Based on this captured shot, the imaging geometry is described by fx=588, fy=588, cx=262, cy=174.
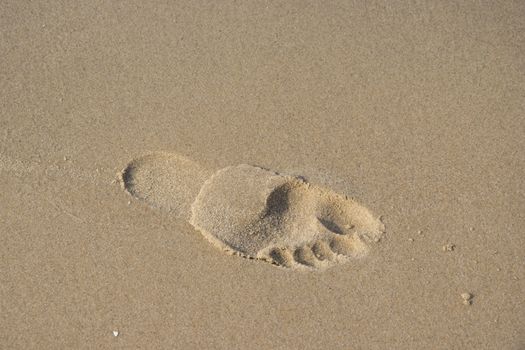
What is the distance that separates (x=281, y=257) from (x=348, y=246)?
0.78 ft

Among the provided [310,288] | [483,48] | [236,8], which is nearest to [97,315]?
[310,288]

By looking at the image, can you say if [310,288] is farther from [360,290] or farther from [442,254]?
[442,254]

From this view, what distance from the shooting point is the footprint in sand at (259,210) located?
6.63 feet

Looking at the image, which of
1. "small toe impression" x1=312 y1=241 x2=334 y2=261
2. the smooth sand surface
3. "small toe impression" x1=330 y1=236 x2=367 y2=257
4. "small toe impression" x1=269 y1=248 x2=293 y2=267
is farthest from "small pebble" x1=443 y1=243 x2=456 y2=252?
"small toe impression" x1=269 y1=248 x2=293 y2=267

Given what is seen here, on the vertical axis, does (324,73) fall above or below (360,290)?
above

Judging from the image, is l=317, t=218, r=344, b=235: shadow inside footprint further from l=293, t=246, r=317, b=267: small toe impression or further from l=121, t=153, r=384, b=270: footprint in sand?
l=293, t=246, r=317, b=267: small toe impression

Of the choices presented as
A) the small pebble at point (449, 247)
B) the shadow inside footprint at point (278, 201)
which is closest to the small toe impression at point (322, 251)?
the shadow inside footprint at point (278, 201)

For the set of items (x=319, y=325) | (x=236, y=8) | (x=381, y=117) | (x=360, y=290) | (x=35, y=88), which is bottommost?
(x=319, y=325)

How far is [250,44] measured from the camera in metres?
2.53

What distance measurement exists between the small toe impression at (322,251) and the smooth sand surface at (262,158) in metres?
0.06

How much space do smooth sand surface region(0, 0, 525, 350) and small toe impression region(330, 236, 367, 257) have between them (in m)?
0.04

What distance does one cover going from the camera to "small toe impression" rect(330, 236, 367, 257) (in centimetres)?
202

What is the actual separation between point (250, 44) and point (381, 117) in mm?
650

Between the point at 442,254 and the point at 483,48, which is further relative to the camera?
the point at 483,48
